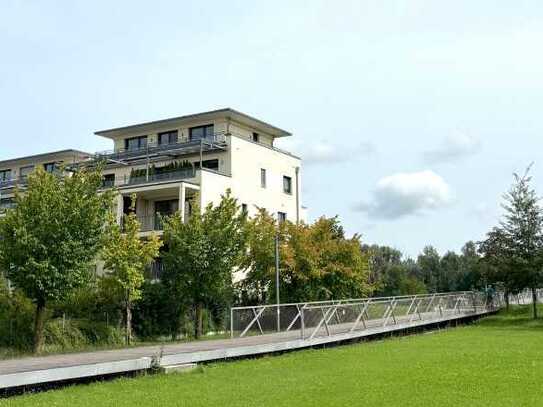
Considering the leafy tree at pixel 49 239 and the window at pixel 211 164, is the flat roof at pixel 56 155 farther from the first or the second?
the leafy tree at pixel 49 239

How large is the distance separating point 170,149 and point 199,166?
7.84ft

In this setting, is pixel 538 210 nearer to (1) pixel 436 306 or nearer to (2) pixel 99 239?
(1) pixel 436 306

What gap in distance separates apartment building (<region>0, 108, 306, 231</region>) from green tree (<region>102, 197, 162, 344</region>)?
26.8 ft

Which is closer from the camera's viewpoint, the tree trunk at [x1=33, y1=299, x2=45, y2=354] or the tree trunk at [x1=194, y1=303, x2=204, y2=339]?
the tree trunk at [x1=33, y1=299, x2=45, y2=354]

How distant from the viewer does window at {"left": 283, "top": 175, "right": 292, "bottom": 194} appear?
140 feet

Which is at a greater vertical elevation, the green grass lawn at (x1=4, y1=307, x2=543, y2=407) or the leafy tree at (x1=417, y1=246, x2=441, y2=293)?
the leafy tree at (x1=417, y1=246, x2=441, y2=293)

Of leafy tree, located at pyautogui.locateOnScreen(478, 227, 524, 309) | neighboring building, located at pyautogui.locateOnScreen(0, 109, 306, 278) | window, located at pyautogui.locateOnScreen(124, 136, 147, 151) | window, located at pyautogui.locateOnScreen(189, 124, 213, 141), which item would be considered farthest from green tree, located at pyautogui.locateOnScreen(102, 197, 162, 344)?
leafy tree, located at pyautogui.locateOnScreen(478, 227, 524, 309)

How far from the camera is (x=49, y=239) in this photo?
20828 mm

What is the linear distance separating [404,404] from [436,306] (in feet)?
72.8

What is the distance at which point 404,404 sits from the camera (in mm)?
10844

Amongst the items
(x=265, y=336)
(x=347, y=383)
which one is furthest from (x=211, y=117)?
(x=347, y=383)

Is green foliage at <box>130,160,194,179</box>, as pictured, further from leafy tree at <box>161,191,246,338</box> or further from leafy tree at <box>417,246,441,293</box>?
leafy tree at <box>417,246,441,293</box>

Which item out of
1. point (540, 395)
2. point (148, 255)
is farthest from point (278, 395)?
point (148, 255)

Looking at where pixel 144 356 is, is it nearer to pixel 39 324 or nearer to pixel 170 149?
pixel 39 324
